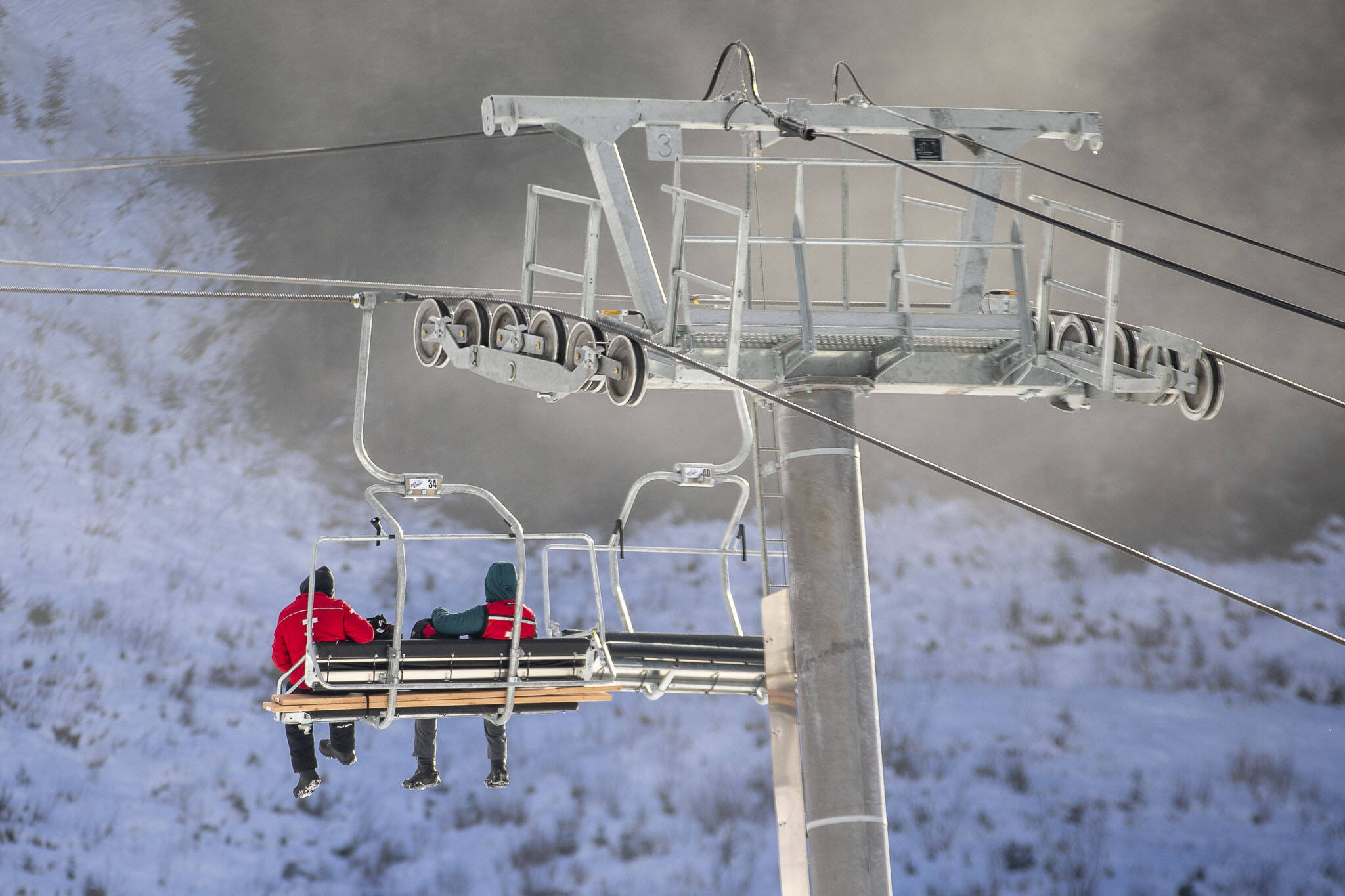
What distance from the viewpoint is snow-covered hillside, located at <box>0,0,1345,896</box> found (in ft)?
68.3

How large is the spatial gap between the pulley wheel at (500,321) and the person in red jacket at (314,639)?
1.75m

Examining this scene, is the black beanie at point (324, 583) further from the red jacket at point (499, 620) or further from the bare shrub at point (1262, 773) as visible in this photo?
the bare shrub at point (1262, 773)

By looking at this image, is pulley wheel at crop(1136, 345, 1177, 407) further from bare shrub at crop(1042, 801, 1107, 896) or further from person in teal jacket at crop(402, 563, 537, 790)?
bare shrub at crop(1042, 801, 1107, 896)

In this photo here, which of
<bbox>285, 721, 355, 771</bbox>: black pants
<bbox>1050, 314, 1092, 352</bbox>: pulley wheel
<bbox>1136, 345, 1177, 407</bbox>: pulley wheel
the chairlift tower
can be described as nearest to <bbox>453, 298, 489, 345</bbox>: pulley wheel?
the chairlift tower

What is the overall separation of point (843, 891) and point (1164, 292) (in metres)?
17.8

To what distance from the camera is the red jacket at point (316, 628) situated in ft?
28.0

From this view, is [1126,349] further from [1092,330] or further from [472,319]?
[472,319]

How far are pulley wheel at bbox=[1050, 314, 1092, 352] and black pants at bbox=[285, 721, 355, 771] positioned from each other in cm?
528

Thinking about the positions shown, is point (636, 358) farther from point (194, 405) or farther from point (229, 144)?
point (229, 144)

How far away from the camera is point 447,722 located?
22.3 metres

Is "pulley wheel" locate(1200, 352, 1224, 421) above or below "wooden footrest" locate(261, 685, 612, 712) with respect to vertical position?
above

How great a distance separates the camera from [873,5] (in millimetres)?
23984

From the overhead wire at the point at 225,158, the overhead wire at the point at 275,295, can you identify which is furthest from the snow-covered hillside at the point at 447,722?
the overhead wire at the point at 275,295

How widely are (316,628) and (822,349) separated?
3551mm
